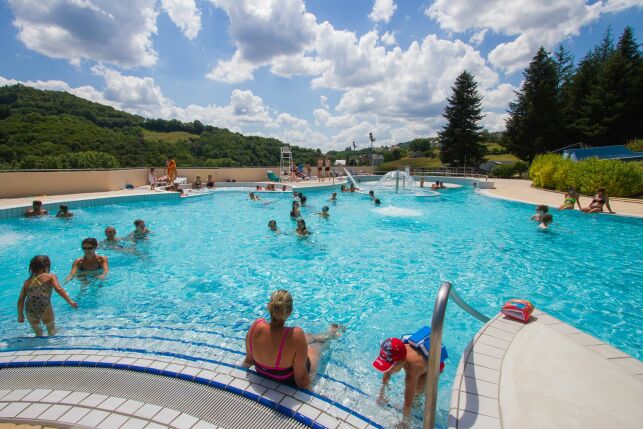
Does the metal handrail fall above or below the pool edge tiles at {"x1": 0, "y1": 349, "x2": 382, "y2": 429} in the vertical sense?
above

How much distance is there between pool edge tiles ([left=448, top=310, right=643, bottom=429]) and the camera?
2246 mm

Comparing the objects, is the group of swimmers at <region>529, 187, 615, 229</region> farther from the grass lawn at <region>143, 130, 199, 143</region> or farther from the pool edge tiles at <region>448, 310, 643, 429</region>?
the grass lawn at <region>143, 130, 199, 143</region>

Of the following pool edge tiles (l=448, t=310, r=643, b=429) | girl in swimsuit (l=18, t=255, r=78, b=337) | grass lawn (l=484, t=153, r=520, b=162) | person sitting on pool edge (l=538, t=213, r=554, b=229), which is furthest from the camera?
grass lawn (l=484, t=153, r=520, b=162)

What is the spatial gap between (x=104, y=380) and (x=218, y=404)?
106 cm

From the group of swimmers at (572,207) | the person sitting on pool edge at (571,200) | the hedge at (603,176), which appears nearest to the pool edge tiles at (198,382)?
the group of swimmers at (572,207)

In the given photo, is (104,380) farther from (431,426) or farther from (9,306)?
(9,306)

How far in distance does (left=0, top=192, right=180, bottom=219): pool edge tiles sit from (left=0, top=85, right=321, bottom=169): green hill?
51.2 feet

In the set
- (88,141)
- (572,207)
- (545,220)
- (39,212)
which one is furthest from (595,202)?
(88,141)

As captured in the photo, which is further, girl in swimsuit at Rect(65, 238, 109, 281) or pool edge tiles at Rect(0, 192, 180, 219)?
pool edge tiles at Rect(0, 192, 180, 219)

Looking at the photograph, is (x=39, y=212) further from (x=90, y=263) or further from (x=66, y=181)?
(x=90, y=263)

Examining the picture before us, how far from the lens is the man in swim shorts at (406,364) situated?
258cm

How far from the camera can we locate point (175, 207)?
14.9 meters

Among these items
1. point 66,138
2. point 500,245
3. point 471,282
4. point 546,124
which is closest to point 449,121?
point 546,124

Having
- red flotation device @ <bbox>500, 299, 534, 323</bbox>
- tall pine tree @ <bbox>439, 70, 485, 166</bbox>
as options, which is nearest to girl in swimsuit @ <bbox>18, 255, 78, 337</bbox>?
red flotation device @ <bbox>500, 299, 534, 323</bbox>
